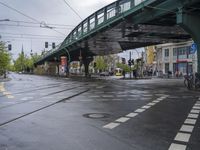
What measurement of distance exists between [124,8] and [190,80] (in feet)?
30.3

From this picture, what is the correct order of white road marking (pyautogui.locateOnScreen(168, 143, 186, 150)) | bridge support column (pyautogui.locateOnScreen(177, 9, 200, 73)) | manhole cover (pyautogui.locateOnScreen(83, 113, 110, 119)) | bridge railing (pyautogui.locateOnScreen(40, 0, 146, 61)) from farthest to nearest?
bridge railing (pyautogui.locateOnScreen(40, 0, 146, 61)) < bridge support column (pyautogui.locateOnScreen(177, 9, 200, 73)) < manhole cover (pyautogui.locateOnScreen(83, 113, 110, 119)) < white road marking (pyautogui.locateOnScreen(168, 143, 186, 150))

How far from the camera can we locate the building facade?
3043 inches

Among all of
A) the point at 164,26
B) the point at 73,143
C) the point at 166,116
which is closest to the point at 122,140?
the point at 73,143

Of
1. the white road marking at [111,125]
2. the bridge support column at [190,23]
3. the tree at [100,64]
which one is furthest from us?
the tree at [100,64]

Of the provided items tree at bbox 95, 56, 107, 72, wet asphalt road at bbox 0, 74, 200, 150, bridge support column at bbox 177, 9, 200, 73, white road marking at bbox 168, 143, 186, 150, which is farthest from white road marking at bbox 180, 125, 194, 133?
tree at bbox 95, 56, 107, 72

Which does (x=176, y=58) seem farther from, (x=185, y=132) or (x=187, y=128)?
(x=185, y=132)

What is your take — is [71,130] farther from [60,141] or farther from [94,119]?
[94,119]

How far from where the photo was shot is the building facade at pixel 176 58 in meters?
77.3

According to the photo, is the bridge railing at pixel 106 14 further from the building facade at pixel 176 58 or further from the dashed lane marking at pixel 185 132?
the building facade at pixel 176 58

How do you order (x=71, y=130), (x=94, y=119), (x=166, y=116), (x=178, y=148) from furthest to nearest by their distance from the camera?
(x=166, y=116), (x=94, y=119), (x=71, y=130), (x=178, y=148)

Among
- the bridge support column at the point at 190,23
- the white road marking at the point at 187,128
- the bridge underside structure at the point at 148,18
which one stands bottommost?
the white road marking at the point at 187,128

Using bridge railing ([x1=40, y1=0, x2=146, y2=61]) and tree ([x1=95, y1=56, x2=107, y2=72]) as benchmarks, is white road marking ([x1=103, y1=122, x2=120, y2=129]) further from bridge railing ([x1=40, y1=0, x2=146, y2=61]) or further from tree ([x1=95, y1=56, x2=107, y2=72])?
tree ([x1=95, y1=56, x2=107, y2=72])

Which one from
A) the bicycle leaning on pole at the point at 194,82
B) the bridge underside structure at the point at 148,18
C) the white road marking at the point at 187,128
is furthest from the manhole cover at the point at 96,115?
the bicycle leaning on pole at the point at 194,82

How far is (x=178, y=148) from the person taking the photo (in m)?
7.66
